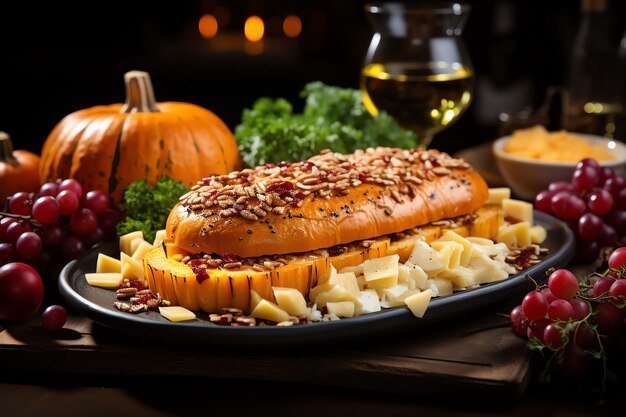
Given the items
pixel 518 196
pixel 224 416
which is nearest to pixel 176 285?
pixel 224 416

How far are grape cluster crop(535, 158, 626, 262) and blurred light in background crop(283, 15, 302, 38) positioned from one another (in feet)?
13.1

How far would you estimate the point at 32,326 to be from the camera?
202 centimetres

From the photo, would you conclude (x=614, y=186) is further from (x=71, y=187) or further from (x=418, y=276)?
(x=71, y=187)

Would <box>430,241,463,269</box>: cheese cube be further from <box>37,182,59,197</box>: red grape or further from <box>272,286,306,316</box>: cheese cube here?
<box>37,182,59,197</box>: red grape

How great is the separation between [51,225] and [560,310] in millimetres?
1437

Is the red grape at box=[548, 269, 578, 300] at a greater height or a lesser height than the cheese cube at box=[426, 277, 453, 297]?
greater

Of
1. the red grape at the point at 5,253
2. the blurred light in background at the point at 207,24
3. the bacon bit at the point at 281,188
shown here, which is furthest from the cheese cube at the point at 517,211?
the blurred light in background at the point at 207,24

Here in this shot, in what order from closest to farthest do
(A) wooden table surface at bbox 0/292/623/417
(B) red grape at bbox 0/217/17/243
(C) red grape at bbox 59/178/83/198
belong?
1. (A) wooden table surface at bbox 0/292/623/417
2. (B) red grape at bbox 0/217/17/243
3. (C) red grape at bbox 59/178/83/198

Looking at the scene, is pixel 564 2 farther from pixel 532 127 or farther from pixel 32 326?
pixel 32 326

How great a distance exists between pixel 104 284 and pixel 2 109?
484 centimetres

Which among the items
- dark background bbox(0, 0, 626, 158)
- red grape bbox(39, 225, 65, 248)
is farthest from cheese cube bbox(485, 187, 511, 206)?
dark background bbox(0, 0, 626, 158)

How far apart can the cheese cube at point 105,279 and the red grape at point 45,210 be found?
Answer: 26 centimetres

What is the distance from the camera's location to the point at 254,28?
20.9ft

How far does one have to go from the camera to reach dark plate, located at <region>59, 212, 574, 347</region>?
5.76ft
